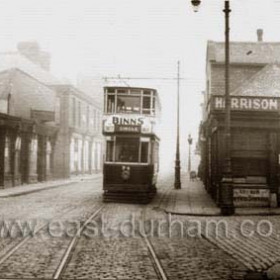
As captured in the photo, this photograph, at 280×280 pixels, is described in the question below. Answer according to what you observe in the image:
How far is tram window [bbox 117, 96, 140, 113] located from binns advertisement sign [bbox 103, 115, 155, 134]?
2.27ft

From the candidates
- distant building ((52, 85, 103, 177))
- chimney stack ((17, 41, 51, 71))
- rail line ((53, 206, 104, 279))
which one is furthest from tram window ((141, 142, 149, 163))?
chimney stack ((17, 41, 51, 71))

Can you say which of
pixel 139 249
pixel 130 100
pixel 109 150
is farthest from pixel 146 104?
pixel 139 249

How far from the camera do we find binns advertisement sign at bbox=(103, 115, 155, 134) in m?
22.2

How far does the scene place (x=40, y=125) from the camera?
39844mm

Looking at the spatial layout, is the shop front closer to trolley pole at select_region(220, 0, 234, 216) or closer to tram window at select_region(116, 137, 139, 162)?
tram window at select_region(116, 137, 139, 162)

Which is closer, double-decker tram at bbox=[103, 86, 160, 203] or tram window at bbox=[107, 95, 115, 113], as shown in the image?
double-decker tram at bbox=[103, 86, 160, 203]

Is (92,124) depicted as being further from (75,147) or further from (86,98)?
(75,147)

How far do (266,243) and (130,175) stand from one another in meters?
10.8

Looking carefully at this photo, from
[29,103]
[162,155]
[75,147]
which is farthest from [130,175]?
[162,155]

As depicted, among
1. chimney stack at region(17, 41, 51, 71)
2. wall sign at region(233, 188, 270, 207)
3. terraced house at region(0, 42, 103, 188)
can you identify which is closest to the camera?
wall sign at region(233, 188, 270, 207)

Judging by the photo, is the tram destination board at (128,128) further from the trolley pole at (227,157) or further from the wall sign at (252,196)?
the trolley pole at (227,157)

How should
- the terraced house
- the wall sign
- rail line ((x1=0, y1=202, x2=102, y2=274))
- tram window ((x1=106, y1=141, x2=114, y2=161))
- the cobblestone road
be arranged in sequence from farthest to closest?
1. the terraced house
2. tram window ((x1=106, y1=141, x2=114, y2=161))
3. the wall sign
4. rail line ((x1=0, y1=202, x2=102, y2=274))
5. the cobblestone road

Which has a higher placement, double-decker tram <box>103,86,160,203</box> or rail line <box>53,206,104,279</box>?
double-decker tram <box>103,86,160,203</box>

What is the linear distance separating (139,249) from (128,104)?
12726 millimetres
